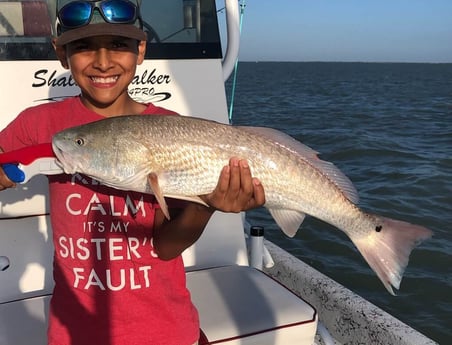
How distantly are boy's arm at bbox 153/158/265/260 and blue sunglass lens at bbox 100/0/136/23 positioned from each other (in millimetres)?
682

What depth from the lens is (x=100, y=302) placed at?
2076mm

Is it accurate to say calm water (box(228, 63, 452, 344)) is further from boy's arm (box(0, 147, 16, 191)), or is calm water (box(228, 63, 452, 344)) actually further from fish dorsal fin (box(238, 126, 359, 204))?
boy's arm (box(0, 147, 16, 191))

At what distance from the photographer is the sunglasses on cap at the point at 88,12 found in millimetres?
2027

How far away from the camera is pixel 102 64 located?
2.03m

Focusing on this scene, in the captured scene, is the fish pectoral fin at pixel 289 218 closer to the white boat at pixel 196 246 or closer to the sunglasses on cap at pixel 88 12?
the white boat at pixel 196 246

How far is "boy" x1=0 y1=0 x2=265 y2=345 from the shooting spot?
6.71 ft

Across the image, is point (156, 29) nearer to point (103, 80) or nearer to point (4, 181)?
point (103, 80)

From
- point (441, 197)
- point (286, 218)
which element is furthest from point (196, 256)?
point (441, 197)

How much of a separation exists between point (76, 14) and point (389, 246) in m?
1.64

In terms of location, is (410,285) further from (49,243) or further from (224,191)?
Answer: (224,191)

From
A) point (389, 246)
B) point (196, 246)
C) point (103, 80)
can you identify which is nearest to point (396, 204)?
point (196, 246)

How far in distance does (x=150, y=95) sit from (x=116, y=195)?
4.93 ft

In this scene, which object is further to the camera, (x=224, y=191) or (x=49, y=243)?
(x=49, y=243)

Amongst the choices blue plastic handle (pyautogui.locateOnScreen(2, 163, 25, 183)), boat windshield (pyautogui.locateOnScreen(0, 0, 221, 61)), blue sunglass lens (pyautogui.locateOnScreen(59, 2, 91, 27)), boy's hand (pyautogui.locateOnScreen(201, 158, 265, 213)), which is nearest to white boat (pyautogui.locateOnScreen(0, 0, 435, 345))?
boat windshield (pyautogui.locateOnScreen(0, 0, 221, 61))
